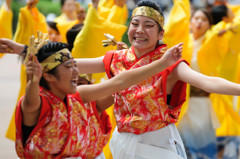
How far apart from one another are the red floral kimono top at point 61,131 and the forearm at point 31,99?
7 cm

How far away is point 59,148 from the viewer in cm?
278

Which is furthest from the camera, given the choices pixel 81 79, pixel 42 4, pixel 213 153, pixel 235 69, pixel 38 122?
pixel 42 4

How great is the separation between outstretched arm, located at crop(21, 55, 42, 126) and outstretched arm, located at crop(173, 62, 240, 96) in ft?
2.94

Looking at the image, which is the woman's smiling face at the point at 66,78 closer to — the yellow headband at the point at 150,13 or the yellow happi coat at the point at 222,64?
the yellow headband at the point at 150,13

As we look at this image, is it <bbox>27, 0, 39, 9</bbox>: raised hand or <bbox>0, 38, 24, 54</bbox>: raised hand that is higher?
<bbox>27, 0, 39, 9</bbox>: raised hand

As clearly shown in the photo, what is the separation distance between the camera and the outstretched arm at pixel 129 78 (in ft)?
9.30

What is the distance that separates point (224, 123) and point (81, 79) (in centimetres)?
294

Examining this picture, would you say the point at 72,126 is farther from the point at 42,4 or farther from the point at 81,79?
the point at 42,4

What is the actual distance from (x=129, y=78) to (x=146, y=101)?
295mm

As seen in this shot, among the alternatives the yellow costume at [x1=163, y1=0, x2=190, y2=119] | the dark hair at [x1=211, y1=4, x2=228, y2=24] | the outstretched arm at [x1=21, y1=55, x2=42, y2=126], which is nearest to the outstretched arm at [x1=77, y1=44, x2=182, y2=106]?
the outstretched arm at [x1=21, y1=55, x2=42, y2=126]

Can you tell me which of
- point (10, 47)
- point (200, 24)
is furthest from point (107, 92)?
point (200, 24)

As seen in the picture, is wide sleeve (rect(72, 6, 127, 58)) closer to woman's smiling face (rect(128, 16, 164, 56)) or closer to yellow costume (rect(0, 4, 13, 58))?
woman's smiling face (rect(128, 16, 164, 56))

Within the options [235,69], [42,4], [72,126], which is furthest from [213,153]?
[42,4]

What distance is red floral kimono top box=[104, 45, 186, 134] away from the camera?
315 cm
